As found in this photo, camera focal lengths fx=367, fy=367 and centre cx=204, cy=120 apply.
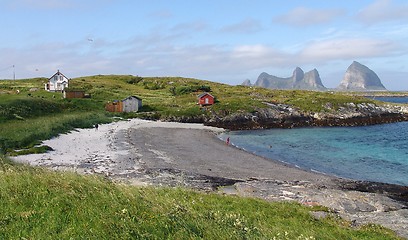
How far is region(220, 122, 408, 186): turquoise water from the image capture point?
42250mm

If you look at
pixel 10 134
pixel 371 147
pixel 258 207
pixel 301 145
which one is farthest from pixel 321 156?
pixel 10 134

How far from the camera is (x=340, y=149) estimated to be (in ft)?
188

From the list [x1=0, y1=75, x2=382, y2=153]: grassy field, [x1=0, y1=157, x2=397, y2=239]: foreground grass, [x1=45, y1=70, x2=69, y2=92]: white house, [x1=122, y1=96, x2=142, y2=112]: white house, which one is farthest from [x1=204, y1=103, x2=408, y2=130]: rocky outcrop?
[x1=0, y1=157, x2=397, y2=239]: foreground grass

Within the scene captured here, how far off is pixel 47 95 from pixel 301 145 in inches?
2744

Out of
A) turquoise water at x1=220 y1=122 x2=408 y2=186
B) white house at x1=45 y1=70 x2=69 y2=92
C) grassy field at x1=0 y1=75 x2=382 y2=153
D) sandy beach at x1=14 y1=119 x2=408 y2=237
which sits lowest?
turquoise water at x1=220 y1=122 x2=408 y2=186

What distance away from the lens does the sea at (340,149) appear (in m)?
42.1

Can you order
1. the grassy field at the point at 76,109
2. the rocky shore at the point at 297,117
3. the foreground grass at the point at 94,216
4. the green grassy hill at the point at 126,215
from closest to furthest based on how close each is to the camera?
1. the foreground grass at the point at 94,216
2. the green grassy hill at the point at 126,215
3. the grassy field at the point at 76,109
4. the rocky shore at the point at 297,117

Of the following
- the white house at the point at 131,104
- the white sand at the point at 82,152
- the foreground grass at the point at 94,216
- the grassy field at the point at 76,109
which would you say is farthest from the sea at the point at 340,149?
the white house at the point at 131,104

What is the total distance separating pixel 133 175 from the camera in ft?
101

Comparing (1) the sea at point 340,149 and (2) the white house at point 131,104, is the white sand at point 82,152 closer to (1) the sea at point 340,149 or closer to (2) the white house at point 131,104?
(1) the sea at point 340,149

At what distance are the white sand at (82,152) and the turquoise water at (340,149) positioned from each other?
20.6m

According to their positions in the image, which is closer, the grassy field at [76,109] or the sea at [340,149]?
the sea at [340,149]

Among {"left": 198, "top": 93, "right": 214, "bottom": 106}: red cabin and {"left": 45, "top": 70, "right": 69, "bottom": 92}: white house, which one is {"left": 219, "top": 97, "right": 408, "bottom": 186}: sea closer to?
{"left": 198, "top": 93, "right": 214, "bottom": 106}: red cabin

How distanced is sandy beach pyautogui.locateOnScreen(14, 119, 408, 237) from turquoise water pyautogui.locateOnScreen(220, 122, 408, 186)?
5.11 m
